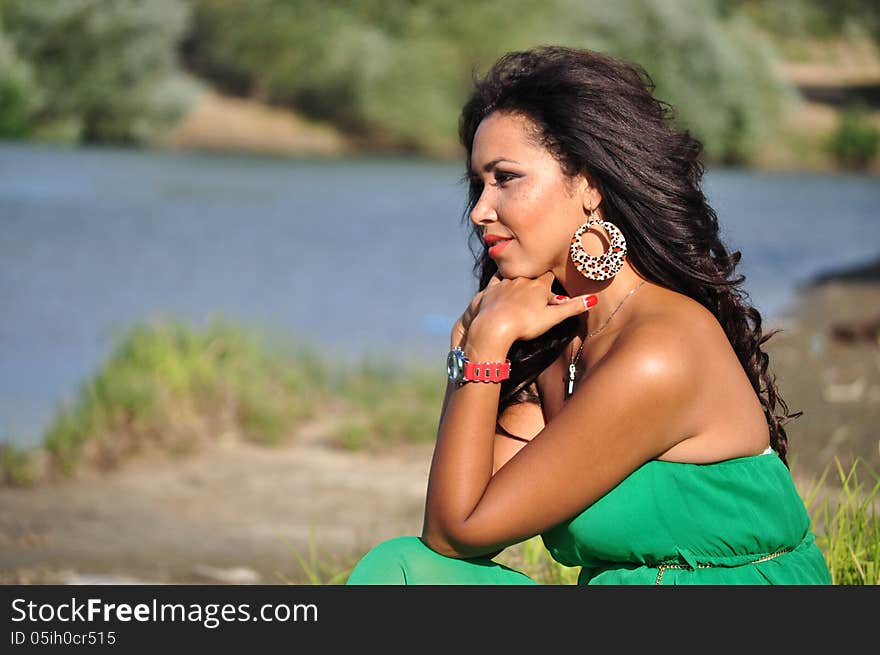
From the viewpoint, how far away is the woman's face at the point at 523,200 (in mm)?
2205

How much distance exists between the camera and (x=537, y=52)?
7.66 feet

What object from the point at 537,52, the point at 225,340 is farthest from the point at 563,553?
the point at 225,340

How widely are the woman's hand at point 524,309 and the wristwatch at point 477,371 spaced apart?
0.05 m

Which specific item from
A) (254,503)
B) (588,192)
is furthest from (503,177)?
(254,503)

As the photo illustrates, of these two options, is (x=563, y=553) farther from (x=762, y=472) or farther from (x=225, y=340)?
(x=225, y=340)

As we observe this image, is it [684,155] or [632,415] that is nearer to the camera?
[632,415]

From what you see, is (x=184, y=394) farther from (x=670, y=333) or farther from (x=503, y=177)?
(x=670, y=333)

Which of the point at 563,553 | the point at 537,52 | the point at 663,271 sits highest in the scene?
the point at 537,52

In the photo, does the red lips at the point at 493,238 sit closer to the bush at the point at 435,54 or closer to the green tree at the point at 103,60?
the bush at the point at 435,54

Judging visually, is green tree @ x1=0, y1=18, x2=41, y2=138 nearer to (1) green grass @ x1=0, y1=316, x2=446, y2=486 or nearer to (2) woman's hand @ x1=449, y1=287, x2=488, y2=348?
(1) green grass @ x1=0, y1=316, x2=446, y2=486

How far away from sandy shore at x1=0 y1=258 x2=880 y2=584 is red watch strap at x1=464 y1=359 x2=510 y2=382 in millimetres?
1431

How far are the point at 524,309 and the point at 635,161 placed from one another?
32cm

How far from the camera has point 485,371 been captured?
212 centimetres
